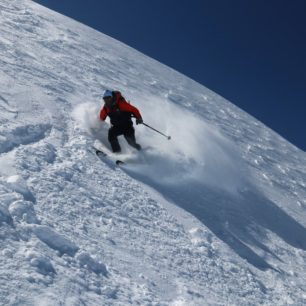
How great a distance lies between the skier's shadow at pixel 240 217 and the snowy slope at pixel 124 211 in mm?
31

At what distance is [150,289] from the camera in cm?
439

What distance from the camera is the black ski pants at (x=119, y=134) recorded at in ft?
25.4

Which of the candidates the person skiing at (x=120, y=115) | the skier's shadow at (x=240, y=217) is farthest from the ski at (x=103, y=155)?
the person skiing at (x=120, y=115)

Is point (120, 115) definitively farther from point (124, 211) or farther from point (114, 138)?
point (124, 211)

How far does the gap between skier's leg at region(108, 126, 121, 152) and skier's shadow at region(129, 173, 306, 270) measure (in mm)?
791

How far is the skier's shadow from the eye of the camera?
664 cm

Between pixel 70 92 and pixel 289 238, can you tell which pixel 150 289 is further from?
pixel 70 92

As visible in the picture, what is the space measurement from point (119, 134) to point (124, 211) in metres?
2.57

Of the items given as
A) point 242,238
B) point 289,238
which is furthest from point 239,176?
point 242,238

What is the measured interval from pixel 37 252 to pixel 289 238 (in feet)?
17.6

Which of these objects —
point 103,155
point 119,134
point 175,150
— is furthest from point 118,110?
point 175,150

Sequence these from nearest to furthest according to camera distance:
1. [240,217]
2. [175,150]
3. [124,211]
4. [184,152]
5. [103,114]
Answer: [124,211] → [240,217] → [103,114] → [175,150] → [184,152]

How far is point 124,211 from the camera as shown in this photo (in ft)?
18.7

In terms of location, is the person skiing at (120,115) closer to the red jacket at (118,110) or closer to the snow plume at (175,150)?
the red jacket at (118,110)
